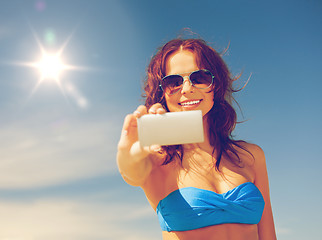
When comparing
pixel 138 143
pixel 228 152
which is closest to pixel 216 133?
pixel 228 152

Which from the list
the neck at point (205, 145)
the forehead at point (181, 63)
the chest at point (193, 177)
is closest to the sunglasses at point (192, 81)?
the forehead at point (181, 63)

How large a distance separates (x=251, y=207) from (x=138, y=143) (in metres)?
2.05

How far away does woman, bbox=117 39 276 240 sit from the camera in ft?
14.9

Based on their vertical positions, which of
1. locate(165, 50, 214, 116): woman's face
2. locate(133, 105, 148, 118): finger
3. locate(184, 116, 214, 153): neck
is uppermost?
locate(165, 50, 214, 116): woman's face

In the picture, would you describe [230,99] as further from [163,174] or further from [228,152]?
[163,174]

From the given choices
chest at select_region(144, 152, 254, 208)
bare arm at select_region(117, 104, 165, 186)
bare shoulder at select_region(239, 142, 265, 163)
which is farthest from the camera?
bare shoulder at select_region(239, 142, 265, 163)

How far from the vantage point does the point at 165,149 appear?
16.9 ft

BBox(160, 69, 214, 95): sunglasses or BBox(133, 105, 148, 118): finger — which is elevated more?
BBox(160, 69, 214, 95): sunglasses

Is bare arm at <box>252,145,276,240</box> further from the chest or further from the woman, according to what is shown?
the chest

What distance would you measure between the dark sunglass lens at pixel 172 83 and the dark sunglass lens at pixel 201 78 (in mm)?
190

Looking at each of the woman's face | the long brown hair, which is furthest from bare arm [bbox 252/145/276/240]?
the woman's face

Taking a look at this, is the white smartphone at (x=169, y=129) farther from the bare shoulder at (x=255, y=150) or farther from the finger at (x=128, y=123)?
the bare shoulder at (x=255, y=150)

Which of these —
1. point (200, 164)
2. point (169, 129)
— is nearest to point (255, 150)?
point (200, 164)

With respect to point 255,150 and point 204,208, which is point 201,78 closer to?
point 255,150
